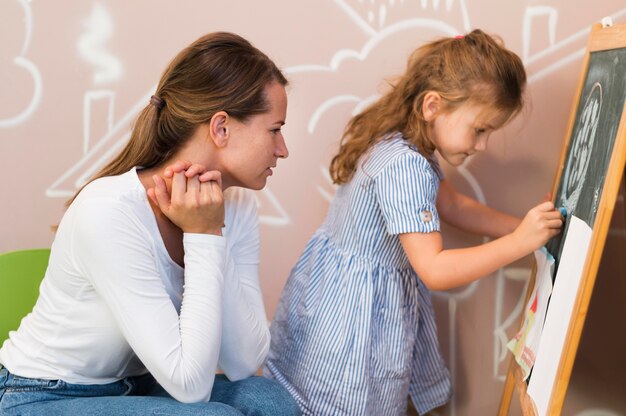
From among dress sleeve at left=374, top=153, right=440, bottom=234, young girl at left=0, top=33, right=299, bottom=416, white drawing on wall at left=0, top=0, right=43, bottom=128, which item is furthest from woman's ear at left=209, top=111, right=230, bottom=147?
white drawing on wall at left=0, top=0, right=43, bottom=128

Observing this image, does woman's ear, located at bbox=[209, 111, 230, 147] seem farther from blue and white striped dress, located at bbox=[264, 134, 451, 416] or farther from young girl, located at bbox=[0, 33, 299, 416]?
blue and white striped dress, located at bbox=[264, 134, 451, 416]

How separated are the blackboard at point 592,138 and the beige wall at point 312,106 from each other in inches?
9.0

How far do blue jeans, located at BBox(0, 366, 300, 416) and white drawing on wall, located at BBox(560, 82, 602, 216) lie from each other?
566mm

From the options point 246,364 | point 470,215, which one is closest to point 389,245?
point 470,215

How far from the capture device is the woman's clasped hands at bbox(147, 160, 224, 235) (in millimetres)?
1170

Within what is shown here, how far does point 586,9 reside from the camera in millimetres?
1540

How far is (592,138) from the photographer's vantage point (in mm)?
1228

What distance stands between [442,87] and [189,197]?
0.53 m

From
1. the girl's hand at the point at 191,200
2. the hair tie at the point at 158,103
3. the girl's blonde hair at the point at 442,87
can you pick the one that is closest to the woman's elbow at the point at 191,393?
the girl's hand at the point at 191,200

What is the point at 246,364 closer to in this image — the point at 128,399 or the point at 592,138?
the point at 128,399

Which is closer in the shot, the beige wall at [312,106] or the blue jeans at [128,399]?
the blue jeans at [128,399]

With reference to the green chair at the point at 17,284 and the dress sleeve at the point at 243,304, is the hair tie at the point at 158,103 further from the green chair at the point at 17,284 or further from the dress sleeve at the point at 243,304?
the green chair at the point at 17,284

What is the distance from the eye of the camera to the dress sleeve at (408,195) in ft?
4.36

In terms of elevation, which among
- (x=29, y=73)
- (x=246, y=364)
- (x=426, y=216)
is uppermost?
(x=29, y=73)
